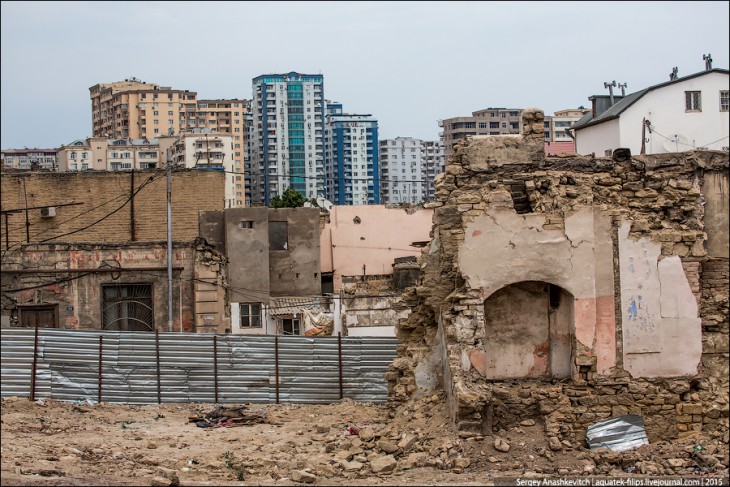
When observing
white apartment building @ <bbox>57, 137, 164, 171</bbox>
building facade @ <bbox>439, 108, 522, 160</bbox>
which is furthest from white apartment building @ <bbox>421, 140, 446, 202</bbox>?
white apartment building @ <bbox>57, 137, 164, 171</bbox>

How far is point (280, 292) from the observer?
32.8m

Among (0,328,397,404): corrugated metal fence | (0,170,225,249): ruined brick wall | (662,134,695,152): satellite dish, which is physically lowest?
(0,328,397,404): corrugated metal fence

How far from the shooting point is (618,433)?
49.4ft

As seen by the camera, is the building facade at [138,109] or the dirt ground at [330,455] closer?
the dirt ground at [330,455]

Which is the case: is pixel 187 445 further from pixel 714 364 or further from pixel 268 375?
pixel 714 364

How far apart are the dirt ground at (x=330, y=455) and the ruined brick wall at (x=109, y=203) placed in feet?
56.4

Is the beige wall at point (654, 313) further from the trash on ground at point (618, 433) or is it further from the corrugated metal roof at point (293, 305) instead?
the corrugated metal roof at point (293, 305)

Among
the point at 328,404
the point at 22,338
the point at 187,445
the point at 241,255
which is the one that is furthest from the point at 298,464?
the point at 241,255

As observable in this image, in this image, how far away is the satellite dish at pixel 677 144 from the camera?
33531mm

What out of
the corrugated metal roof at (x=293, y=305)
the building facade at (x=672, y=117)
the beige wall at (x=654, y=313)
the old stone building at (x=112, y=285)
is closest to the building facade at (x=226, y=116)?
the building facade at (x=672, y=117)

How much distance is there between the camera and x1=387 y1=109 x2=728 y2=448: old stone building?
50.0ft

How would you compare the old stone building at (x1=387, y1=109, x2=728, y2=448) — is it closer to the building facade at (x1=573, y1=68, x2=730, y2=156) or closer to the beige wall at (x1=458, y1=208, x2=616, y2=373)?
the beige wall at (x1=458, y1=208, x2=616, y2=373)

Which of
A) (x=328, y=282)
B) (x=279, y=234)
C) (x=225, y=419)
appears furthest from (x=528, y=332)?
(x=328, y=282)

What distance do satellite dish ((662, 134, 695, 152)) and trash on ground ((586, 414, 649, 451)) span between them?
1979 cm
